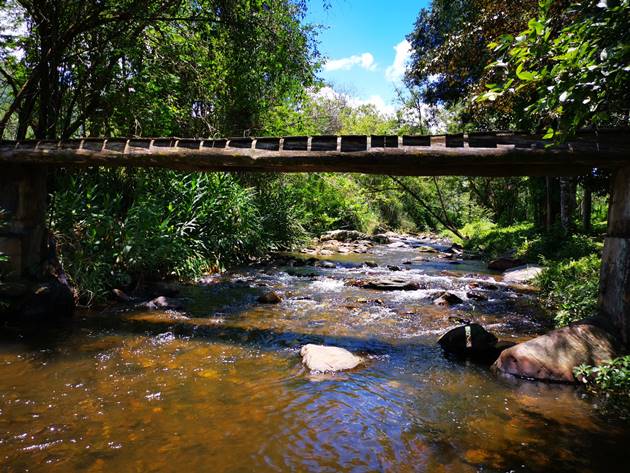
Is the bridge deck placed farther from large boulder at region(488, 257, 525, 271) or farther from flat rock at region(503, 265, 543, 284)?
large boulder at region(488, 257, 525, 271)

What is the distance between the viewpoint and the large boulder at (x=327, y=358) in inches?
204

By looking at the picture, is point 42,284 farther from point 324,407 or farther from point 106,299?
point 324,407

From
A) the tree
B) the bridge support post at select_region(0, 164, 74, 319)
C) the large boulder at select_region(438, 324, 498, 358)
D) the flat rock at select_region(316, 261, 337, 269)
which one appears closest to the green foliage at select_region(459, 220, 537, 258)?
the flat rock at select_region(316, 261, 337, 269)

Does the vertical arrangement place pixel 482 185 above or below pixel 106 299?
above

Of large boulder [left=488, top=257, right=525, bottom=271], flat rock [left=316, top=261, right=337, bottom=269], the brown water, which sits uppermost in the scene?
large boulder [left=488, top=257, right=525, bottom=271]

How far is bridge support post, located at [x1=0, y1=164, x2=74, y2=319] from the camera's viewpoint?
21.5 feet

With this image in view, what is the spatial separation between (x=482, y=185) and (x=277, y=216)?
2038 centimetres

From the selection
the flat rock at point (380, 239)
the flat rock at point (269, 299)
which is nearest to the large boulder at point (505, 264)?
the flat rock at point (269, 299)

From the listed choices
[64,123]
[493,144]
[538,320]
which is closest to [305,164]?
[493,144]

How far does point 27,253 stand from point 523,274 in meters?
11.4

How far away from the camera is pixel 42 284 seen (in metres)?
6.79

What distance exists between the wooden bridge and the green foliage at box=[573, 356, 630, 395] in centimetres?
55

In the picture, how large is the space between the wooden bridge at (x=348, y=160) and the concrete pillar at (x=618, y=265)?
1 centimetres

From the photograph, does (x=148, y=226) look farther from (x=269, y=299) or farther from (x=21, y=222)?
(x=269, y=299)
